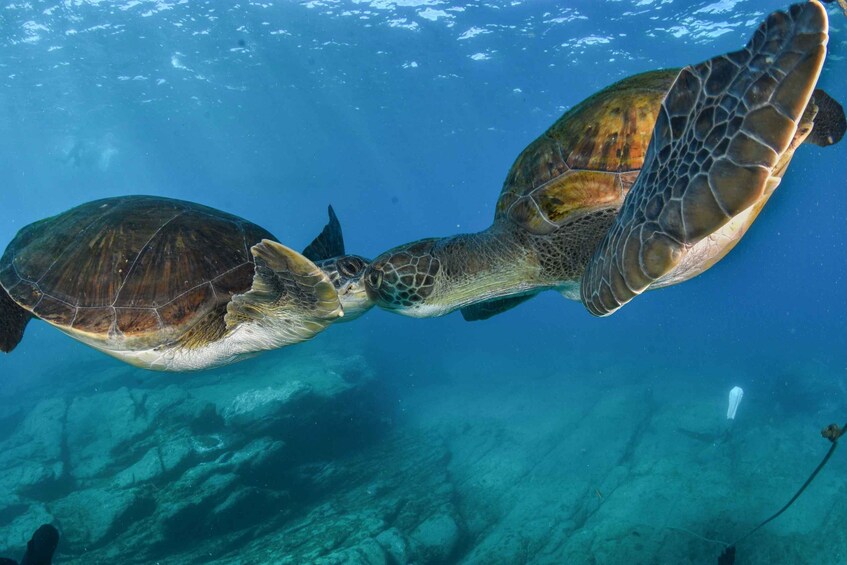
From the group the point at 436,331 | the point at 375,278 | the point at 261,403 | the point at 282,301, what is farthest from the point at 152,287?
the point at 436,331

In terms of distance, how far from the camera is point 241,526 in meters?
8.85

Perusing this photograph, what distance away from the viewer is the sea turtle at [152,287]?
343cm

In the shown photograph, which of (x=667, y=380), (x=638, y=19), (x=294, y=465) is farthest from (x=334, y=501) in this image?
(x=638, y=19)

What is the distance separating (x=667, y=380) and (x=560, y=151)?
21006 millimetres

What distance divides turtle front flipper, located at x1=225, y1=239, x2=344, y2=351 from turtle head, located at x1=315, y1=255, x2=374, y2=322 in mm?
231

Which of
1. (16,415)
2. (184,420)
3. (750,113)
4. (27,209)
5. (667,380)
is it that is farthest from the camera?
(27,209)

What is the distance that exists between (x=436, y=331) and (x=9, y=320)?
105 ft

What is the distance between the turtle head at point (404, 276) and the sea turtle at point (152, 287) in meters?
0.14

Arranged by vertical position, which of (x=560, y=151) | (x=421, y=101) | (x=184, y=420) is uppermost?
(x=421, y=101)

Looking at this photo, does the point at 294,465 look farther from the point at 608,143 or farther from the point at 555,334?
the point at 555,334

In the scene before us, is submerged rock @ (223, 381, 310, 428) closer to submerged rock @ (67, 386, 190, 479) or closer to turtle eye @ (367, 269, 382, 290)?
submerged rock @ (67, 386, 190, 479)

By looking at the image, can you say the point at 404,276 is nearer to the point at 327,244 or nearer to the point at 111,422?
the point at 327,244

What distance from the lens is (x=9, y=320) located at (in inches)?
158

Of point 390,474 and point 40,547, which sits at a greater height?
point 40,547
